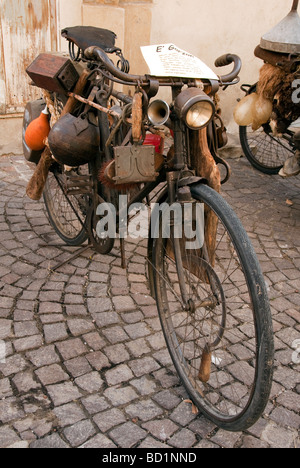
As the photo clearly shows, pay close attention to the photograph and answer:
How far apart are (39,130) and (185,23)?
11.8ft

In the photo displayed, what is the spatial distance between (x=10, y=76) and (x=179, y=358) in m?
4.29

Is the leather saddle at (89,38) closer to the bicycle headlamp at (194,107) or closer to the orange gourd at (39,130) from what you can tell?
the orange gourd at (39,130)

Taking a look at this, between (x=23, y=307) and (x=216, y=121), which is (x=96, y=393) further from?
(x=216, y=121)

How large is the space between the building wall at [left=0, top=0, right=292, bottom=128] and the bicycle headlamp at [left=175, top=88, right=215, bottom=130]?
3.95m

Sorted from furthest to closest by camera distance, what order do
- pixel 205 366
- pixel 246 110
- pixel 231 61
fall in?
pixel 246 110, pixel 231 61, pixel 205 366

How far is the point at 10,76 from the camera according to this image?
570 centimetres

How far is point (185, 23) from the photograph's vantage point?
20.5 ft

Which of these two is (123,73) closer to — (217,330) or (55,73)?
(55,73)

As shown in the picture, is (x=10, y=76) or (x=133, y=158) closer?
(x=133, y=158)

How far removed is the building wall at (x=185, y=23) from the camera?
568 cm

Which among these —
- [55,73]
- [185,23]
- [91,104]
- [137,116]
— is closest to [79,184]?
[91,104]

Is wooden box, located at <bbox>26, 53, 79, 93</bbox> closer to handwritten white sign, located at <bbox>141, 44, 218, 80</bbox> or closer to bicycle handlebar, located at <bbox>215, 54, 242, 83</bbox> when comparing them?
handwritten white sign, located at <bbox>141, 44, 218, 80</bbox>
